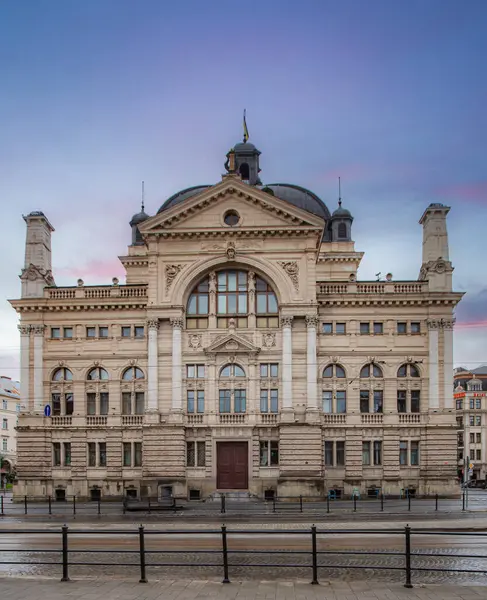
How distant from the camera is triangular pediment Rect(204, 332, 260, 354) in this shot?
166 feet

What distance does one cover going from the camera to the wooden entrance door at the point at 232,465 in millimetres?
50062

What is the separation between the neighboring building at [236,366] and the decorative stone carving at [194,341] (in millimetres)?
99

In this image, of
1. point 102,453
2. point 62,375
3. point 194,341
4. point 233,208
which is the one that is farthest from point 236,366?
point 62,375

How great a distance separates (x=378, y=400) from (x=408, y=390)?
219 cm

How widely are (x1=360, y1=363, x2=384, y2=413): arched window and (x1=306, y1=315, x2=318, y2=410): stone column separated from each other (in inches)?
144

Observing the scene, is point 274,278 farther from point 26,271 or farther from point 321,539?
point 321,539

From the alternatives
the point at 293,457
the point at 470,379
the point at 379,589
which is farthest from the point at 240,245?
the point at 470,379

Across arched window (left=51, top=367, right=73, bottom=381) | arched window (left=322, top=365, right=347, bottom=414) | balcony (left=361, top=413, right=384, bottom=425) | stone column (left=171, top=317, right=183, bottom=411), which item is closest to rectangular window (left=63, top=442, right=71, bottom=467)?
arched window (left=51, top=367, right=73, bottom=381)

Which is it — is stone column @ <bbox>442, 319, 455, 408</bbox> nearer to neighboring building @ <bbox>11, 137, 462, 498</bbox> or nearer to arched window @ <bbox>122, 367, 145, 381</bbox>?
neighboring building @ <bbox>11, 137, 462, 498</bbox>

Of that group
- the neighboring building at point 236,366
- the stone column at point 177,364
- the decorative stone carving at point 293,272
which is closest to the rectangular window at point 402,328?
the neighboring building at point 236,366

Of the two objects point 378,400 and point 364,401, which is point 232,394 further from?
point 378,400

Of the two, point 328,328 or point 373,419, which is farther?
point 328,328

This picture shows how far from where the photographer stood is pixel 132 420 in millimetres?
51719

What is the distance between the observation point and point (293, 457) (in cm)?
4888
